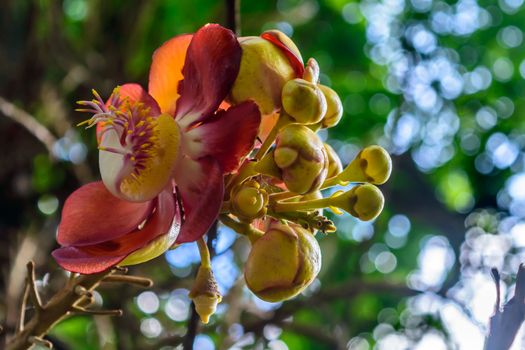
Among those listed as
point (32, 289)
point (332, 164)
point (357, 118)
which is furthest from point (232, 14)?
point (357, 118)

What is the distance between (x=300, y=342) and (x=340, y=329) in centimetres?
76

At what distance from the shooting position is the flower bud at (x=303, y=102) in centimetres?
57

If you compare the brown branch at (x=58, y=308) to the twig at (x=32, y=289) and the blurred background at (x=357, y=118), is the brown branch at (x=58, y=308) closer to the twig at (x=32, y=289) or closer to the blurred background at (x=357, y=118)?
the twig at (x=32, y=289)

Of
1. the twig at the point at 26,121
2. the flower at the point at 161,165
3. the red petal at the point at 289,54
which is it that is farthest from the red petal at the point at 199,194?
the twig at the point at 26,121

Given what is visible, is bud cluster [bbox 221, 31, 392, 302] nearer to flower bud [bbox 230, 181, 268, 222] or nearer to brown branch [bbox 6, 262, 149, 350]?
flower bud [bbox 230, 181, 268, 222]

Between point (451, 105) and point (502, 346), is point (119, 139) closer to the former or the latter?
point (502, 346)

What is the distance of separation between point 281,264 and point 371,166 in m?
0.11

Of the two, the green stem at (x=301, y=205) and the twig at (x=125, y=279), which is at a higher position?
the green stem at (x=301, y=205)

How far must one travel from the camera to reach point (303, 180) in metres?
0.55

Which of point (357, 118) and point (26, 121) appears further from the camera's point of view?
point (357, 118)

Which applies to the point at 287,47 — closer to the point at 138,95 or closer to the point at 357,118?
the point at 138,95

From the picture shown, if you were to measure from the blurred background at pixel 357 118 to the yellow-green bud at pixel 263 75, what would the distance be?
1.29m

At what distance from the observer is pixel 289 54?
61 cm

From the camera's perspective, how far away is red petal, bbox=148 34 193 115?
0.69 meters
